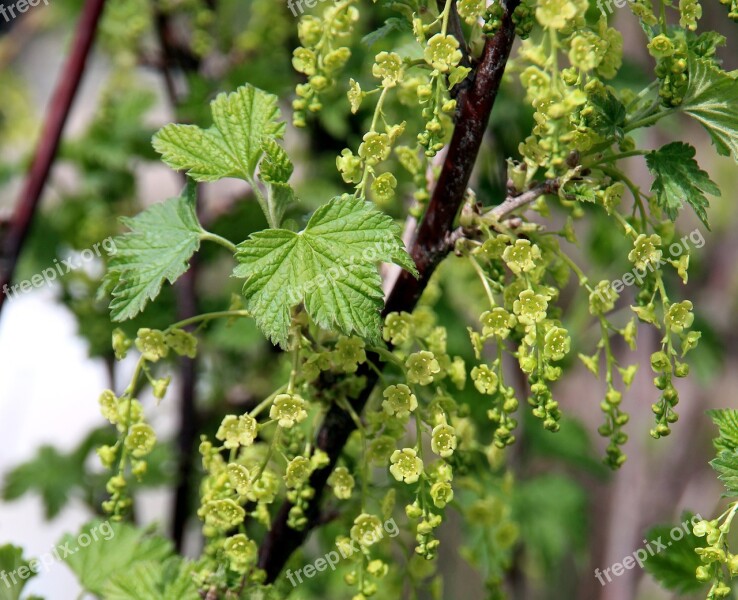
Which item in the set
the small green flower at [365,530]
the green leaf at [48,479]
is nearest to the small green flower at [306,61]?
the small green flower at [365,530]

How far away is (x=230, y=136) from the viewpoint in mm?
680

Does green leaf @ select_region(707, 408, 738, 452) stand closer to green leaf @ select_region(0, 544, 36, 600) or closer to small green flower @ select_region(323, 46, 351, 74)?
small green flower @ select_region(323, 46, 351, 74)

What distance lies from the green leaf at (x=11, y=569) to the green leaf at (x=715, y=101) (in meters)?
0.66

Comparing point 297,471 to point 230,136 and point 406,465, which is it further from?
point 230,136

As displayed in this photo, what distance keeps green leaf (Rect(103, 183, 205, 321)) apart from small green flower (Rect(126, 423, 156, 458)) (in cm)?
9

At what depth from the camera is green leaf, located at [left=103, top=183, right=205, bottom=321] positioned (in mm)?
644

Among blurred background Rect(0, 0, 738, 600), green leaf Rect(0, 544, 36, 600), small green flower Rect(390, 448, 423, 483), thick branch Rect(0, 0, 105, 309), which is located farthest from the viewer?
blurred background Rect(0, 0, 738, 600)

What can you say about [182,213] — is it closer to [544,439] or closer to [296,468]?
[296,468]

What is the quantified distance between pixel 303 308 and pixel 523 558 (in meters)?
1.08

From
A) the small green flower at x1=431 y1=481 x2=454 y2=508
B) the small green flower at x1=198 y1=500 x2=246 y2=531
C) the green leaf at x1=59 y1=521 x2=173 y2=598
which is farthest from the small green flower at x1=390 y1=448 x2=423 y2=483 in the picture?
the green leaf at x1=59 y1=521 x2=173 y2=598

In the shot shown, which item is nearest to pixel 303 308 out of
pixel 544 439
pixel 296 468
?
pixel 296 468

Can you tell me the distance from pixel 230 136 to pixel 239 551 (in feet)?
1.04

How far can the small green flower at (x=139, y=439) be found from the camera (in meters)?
0.67

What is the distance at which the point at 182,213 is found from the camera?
702 millimetres
